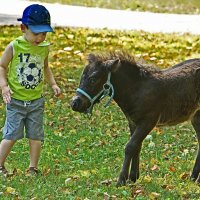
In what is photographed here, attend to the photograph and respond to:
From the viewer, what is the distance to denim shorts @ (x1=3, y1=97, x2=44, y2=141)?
632 centimetres

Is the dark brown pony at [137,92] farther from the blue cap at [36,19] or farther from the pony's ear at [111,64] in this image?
the blue cap at [36,19]

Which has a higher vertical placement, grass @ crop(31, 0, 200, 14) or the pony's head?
the pony's head

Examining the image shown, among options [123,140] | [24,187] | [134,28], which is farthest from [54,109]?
[134,28]

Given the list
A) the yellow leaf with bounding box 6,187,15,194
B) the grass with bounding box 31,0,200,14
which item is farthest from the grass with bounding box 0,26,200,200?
the grass with bounding box 31,0,200,14

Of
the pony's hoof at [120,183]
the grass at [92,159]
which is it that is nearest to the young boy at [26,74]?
the grass at [92,159]

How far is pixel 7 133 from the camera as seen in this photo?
252 inches

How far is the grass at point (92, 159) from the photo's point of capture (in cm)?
596

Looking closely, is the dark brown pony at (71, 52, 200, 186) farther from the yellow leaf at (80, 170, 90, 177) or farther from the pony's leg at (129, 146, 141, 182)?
the yellow leaf at (80, 170, 90, 177)

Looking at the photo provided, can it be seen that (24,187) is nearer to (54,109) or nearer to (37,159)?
(37,159)

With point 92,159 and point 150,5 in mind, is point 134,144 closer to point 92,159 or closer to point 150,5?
point 92,159

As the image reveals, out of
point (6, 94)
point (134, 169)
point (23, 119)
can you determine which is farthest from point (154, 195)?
point (6, 94)

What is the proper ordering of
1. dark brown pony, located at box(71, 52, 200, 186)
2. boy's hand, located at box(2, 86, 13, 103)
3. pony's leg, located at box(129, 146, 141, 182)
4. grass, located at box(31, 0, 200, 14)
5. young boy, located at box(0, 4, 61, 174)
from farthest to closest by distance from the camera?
grass, located at box(31, 0, 200, 14) < pony's leg, located at box(129, 146, 141, 182) < young boy, located at box(0, 4, 61, 174) < boy's hand, located at box(2, 86, 13, 103) < dark brown pony, located at box(71, 52, 200, 186)

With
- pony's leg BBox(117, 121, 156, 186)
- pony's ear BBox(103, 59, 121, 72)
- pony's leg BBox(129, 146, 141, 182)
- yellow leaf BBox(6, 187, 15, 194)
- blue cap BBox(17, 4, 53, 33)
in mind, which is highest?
blue cap BBox(17, 4, 53, 33)

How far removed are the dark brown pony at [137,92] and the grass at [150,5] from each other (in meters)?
13.2
